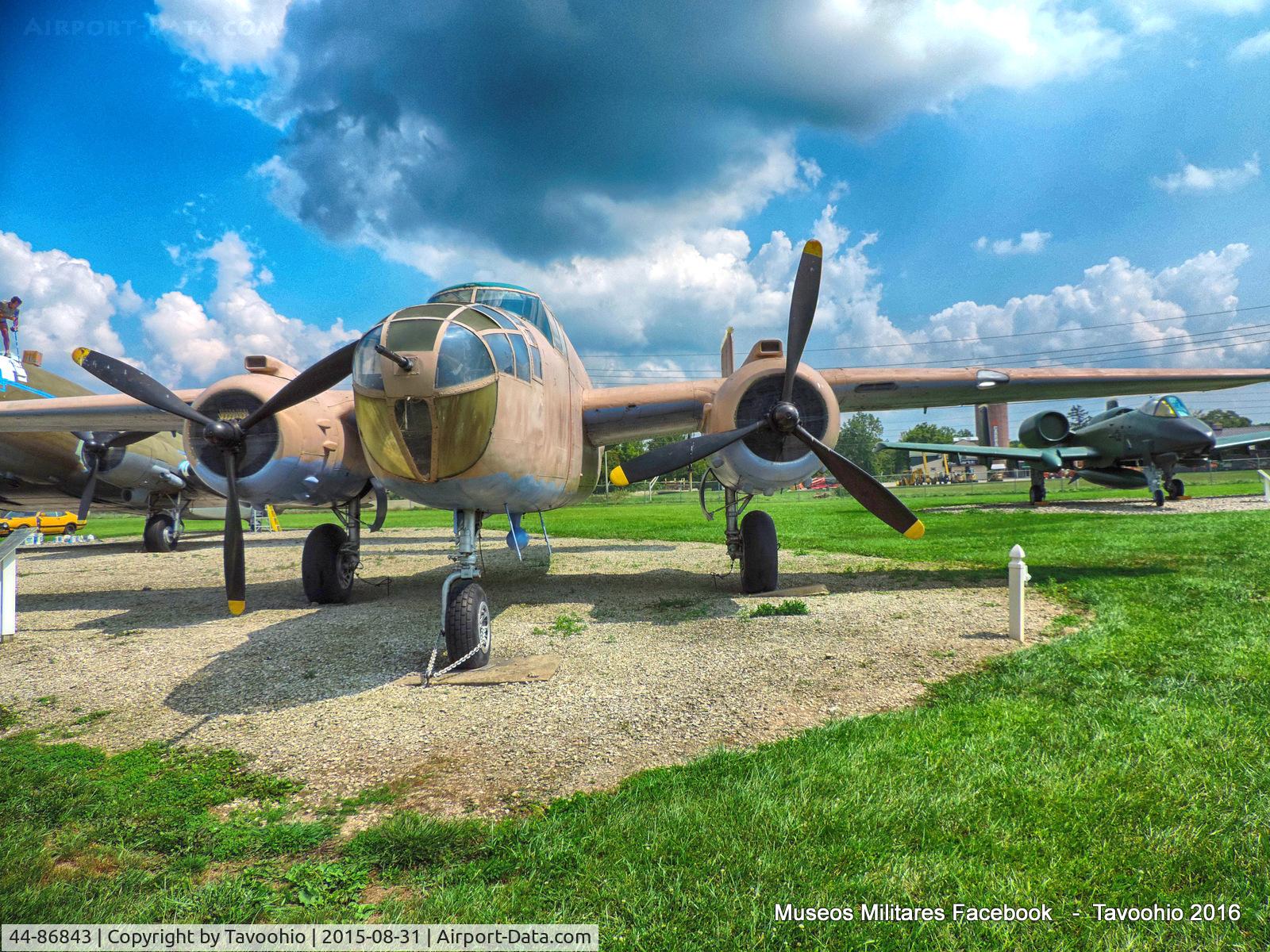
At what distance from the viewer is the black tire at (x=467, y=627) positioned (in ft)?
18.2

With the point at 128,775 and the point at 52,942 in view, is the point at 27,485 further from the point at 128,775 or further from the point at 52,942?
the point at 52,942

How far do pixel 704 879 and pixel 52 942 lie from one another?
7.58 feet

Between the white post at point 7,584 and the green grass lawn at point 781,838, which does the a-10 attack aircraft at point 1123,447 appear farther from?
the white post at point 7,584

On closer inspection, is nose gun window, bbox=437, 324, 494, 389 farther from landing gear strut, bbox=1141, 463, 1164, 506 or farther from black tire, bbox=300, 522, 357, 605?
landing gear strut, bbox=1141, 463, 1164, 506

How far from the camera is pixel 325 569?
8.95 m

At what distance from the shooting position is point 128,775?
352 cm

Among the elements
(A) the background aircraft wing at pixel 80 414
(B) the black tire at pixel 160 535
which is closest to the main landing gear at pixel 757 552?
(A) the background aircraft wing at pixel 80 414

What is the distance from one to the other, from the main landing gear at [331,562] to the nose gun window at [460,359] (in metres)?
5.06

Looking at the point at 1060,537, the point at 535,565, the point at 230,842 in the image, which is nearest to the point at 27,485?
the point at 535,565

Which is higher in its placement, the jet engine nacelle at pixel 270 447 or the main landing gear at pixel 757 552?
the jet engine nacelle at pixel 270 447

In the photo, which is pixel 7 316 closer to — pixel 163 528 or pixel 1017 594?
pixel 163 528

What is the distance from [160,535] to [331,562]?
13.7m

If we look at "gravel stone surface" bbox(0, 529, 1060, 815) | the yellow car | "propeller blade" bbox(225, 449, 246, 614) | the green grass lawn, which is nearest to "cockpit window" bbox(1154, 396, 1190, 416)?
"gravel stone surface" bbox(0, 529, 1060, 815)

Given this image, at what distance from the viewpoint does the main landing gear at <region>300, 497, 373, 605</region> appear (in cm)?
894
